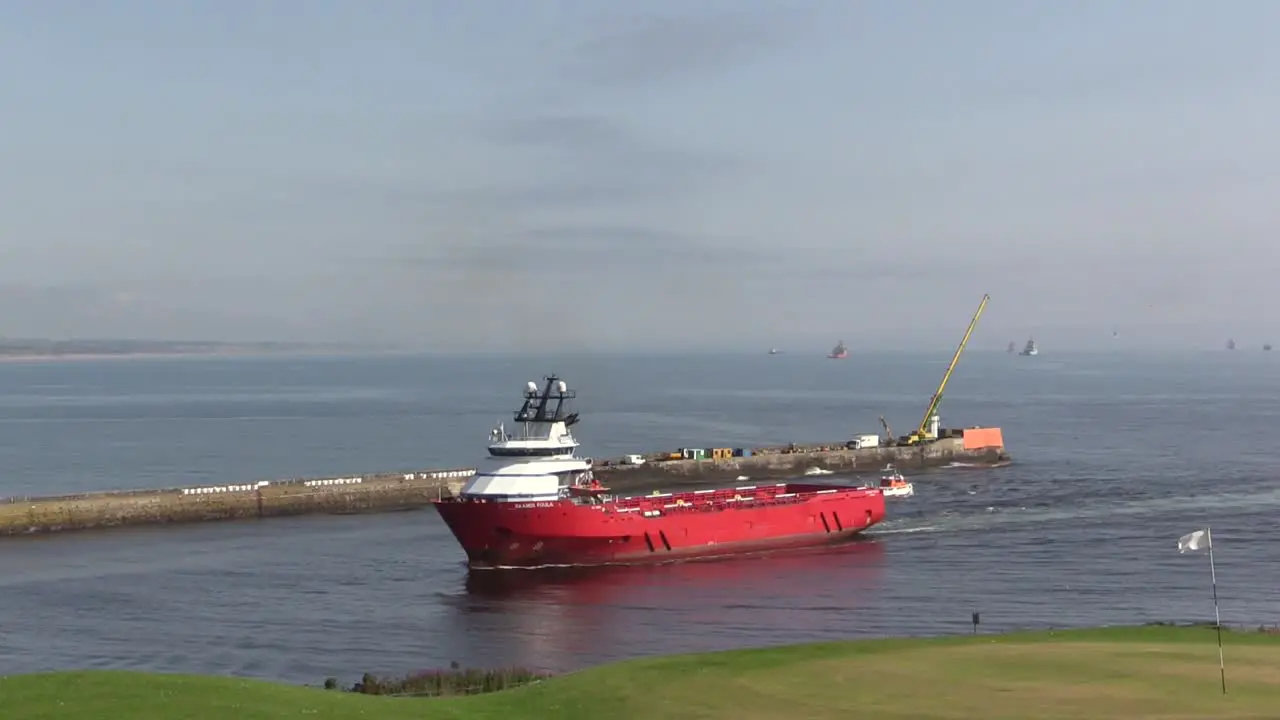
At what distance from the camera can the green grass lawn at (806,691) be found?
853 inches

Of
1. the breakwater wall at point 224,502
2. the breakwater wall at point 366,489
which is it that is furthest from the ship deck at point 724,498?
the breakwater wall at point 224,502

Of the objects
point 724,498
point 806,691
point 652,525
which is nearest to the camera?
point 806,691

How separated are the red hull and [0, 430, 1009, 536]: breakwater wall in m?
22.1

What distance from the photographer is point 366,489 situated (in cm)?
7669

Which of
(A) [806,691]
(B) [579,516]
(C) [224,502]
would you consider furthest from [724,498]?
(A) [806,691]

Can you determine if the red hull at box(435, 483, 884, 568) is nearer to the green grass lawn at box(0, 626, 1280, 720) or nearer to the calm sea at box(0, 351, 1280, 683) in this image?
the calm sea at box(0, 351, 1280, 683)

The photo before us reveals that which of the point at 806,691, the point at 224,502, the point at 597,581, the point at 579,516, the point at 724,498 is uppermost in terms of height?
the point at 224,502

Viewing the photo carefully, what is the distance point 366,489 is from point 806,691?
56.3m

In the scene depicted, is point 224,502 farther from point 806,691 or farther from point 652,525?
point 806,691

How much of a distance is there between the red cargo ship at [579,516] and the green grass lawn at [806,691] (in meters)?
25.5

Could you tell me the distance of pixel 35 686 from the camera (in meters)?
23.0

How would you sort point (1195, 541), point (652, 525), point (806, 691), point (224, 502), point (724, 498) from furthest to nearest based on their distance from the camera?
point (224, 502), point (724, 498), point (652, 525), point (1195, 541), point (806, 691)

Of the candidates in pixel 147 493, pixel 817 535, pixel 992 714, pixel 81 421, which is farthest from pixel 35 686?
pixel 81 421

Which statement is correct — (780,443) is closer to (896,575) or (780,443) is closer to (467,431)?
(467,431)
